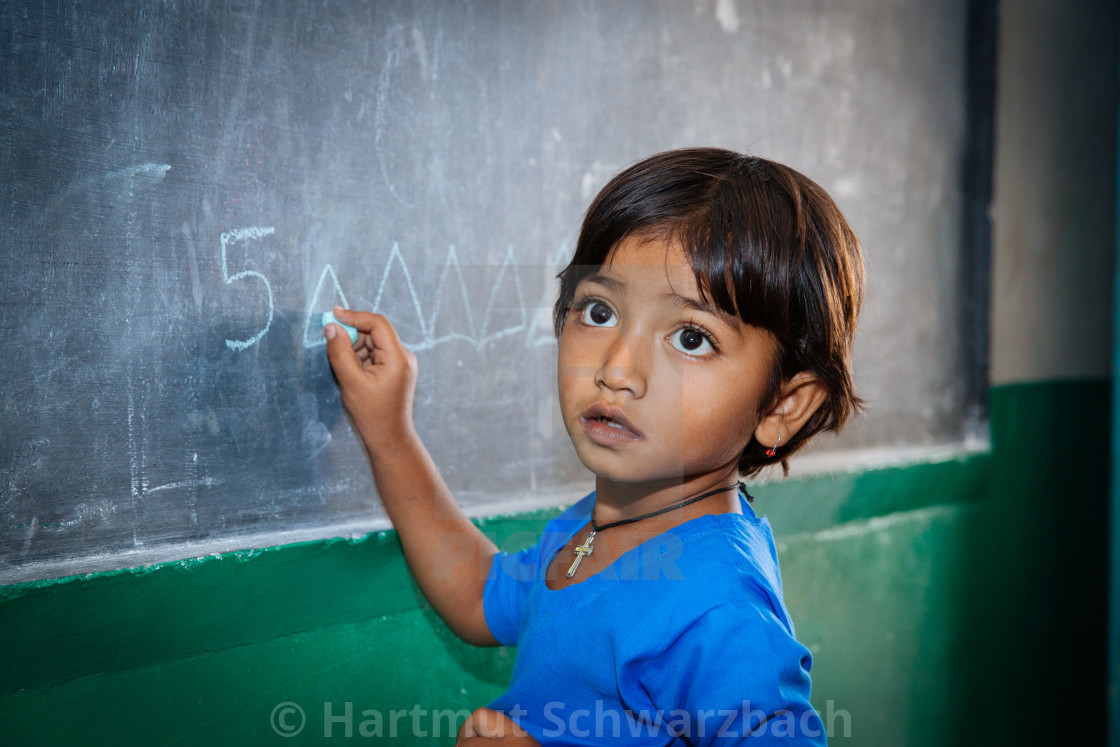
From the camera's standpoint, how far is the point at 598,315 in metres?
0.96

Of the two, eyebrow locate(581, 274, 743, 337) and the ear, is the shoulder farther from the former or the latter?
eyebrow locate(581, 274, 743, 337)

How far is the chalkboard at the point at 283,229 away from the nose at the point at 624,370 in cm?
36

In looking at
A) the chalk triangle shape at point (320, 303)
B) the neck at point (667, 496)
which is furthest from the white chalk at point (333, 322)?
the neck at point (667, 496)

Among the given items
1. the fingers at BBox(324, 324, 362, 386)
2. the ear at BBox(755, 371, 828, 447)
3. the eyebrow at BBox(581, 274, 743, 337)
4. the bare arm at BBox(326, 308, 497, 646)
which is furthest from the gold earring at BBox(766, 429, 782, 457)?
the fingers at BBox(324, 324, 362, 386)

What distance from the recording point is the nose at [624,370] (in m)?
0.88

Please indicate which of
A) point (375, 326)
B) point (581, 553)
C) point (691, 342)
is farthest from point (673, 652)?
point (375, 326)

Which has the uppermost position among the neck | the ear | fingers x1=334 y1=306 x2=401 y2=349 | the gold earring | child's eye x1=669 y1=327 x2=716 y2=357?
fingers x1=334 y1=306 x2=401 y2=349

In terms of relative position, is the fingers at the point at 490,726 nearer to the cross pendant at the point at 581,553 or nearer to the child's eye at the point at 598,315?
the cross pendant at the point at 581,553

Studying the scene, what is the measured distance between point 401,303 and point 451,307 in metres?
0.08

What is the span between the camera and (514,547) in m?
1.26

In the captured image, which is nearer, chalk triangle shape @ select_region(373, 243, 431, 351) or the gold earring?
the gold earring

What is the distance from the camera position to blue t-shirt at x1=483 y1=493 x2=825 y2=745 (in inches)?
30.9

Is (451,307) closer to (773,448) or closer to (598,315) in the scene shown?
(598,315)

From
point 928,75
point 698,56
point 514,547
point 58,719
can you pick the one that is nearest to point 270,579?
point 58,719
